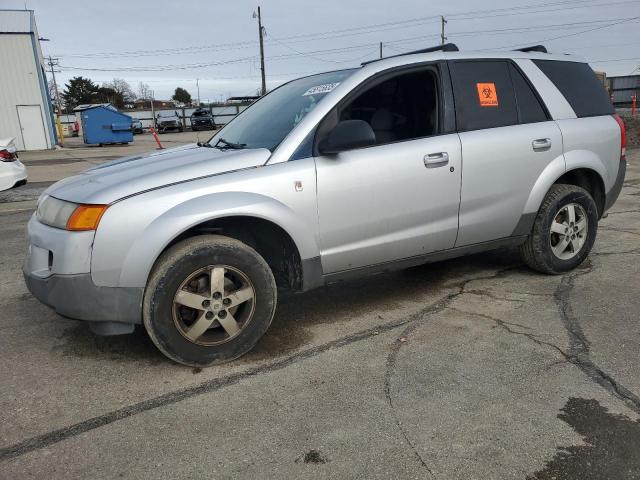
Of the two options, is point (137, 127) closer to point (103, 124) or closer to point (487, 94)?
point (103, 124)

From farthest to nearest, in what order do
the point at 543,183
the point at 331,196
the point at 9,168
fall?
1. the point at 9,168
2. the point at 543,183
3. the point at 331,196

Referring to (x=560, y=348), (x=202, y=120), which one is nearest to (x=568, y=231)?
(x=560, y=348)

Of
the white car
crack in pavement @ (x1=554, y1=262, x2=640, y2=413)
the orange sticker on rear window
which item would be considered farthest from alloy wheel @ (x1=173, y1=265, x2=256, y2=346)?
the white car

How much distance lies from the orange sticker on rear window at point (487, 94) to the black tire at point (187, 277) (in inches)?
86.0

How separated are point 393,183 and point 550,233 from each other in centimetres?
169

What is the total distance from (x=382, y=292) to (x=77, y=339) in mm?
2325

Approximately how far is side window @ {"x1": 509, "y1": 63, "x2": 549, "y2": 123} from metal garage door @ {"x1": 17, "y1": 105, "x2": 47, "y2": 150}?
28947 mm

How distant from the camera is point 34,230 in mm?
3320

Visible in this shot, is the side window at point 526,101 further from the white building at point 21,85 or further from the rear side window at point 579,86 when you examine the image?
the white building at point 21,85

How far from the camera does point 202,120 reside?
141ft

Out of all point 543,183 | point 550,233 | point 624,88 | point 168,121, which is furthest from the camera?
point 168,121

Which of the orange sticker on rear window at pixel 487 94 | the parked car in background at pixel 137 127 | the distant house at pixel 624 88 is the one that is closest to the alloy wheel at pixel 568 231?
the orange sticker on rear window at pixel 487 94

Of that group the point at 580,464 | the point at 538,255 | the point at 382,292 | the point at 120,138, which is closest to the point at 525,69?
the point at 538,255

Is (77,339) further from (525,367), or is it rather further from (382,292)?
(525,367)
